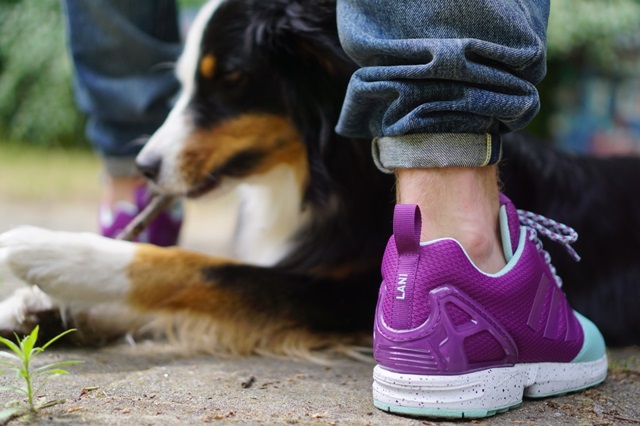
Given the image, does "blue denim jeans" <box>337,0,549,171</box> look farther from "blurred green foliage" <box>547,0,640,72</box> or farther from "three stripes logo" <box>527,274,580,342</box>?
"blurred green foliage" <box>547,0,640,72</box>

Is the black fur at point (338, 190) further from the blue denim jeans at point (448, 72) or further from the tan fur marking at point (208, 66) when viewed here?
the blue denim jeans at point (448, 72)

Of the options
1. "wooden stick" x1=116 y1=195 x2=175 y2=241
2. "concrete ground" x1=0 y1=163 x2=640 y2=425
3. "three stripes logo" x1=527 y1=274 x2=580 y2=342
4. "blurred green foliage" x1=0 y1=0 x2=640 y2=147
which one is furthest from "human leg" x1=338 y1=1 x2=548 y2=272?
"blurred green foliage" x1=0 y1=0 x2=640 y2=147

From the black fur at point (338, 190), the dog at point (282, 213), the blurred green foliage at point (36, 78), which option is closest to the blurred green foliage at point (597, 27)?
the dog at point (282, 213)

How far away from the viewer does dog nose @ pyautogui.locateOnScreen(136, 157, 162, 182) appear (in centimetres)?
213

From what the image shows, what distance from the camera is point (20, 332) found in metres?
1.67

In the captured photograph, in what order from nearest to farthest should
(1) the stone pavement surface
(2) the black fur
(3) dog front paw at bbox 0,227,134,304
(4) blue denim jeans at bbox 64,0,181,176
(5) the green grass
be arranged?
1. (1) the stone pavement surface
2. (3) dog front paw at bbox 0,227,134,304
3. (2) the black fur
4. (4) blue denim jeans at bbox 64,0,181,176
5. (5) the green grass

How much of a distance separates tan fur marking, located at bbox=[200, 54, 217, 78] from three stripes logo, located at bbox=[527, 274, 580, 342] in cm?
112

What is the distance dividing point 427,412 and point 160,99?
5.52 ft

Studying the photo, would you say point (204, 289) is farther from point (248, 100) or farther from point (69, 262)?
point (248, 100)

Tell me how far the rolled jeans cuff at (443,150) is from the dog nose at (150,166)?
37.6 inches

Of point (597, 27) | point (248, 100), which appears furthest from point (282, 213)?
point (597, 27)

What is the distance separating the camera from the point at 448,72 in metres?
1.25

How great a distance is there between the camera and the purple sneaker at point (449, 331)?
125 cm

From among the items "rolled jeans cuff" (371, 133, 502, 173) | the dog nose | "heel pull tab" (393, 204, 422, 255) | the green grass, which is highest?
"rolled jeans cuff" (371, 133, 502, 173)
